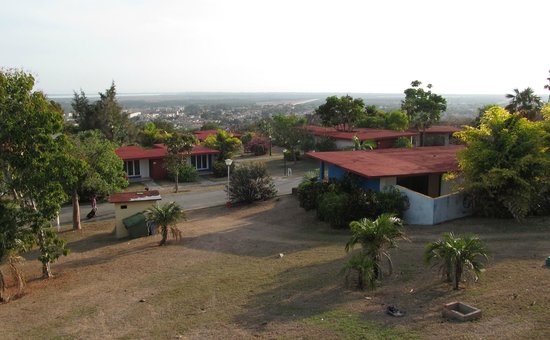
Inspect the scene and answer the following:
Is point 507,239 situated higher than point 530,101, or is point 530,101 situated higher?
point 530,101

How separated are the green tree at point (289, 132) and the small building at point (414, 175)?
18636 millimetres

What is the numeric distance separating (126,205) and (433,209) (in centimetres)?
1354

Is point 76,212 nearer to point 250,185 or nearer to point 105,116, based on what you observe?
point 250,185

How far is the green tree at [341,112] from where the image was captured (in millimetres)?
51406

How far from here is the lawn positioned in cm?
1041

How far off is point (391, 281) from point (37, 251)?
619 inches

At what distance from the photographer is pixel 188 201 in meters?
30.9

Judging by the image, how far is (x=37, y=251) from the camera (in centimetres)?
2153

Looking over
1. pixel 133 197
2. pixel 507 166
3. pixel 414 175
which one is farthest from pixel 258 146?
pixel 507 166

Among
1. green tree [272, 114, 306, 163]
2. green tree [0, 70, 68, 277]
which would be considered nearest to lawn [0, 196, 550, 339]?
green tree [0, 70, 68, 277]

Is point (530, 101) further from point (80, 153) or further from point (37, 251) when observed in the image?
point (37, 251)

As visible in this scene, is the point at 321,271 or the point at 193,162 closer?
→ the point at 321,271

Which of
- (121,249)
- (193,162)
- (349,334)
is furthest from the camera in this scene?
(193,162)

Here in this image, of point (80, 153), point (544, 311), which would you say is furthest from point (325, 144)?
point (544, 311)
